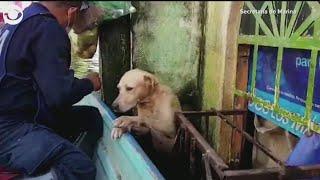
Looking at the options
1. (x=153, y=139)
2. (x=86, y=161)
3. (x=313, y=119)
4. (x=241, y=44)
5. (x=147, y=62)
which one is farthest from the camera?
(x=147, y=62)

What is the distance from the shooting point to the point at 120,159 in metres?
2.57

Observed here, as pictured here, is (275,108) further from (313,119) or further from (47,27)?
(47,27)

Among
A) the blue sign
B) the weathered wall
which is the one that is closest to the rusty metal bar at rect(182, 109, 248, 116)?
the blue sign

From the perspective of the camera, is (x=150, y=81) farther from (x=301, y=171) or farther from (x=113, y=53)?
(x=301, y=171)

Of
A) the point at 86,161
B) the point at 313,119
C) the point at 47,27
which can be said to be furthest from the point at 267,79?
the point at 47,27

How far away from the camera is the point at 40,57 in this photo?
2.19 meters

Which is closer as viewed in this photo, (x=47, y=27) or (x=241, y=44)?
(x=47, y=27)

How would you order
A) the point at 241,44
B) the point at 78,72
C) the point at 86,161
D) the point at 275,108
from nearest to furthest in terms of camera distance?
the point at 86,161
the point at 275,108
the point at 241,44
the point at 78,72

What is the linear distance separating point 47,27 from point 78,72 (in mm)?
2043

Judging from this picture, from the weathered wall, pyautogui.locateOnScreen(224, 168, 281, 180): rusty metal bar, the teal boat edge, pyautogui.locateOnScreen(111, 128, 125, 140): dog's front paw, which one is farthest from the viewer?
the weathered wall

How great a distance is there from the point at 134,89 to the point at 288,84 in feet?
4.34

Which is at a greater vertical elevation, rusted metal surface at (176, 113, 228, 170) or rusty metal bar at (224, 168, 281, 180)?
rusted metal surface at (176, 113, 228, 170)

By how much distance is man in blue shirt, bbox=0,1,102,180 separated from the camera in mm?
2189

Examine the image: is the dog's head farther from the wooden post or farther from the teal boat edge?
the wooden post
